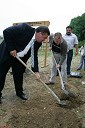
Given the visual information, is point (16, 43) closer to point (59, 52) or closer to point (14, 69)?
point (14, 69)

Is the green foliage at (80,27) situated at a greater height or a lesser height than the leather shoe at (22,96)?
lesser

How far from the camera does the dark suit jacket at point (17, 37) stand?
5.54m

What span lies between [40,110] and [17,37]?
1.67m

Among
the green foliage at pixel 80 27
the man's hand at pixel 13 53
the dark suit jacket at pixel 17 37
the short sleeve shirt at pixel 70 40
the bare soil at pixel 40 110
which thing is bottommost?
the green foliage at pixel 80 27

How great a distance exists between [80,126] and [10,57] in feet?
6.65

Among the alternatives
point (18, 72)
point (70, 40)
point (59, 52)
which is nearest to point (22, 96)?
point (18, 72)

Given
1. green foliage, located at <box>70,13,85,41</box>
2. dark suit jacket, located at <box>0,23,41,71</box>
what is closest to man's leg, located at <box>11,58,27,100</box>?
dark suit jacket, located at <box>0,23,41,71</box>

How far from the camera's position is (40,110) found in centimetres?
602

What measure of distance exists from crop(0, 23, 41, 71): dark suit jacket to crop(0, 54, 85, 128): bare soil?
1.17 metres

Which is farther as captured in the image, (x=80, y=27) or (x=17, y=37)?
(x=80, y=27)

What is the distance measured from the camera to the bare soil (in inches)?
214

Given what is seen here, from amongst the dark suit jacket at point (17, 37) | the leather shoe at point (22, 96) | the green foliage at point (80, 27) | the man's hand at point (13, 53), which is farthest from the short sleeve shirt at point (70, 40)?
the green foliage at point (80, 27)

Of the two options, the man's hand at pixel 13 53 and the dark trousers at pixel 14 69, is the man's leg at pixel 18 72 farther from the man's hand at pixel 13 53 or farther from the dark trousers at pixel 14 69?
the man's hand at pixel 13 53

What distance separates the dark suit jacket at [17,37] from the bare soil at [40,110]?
1.17m
